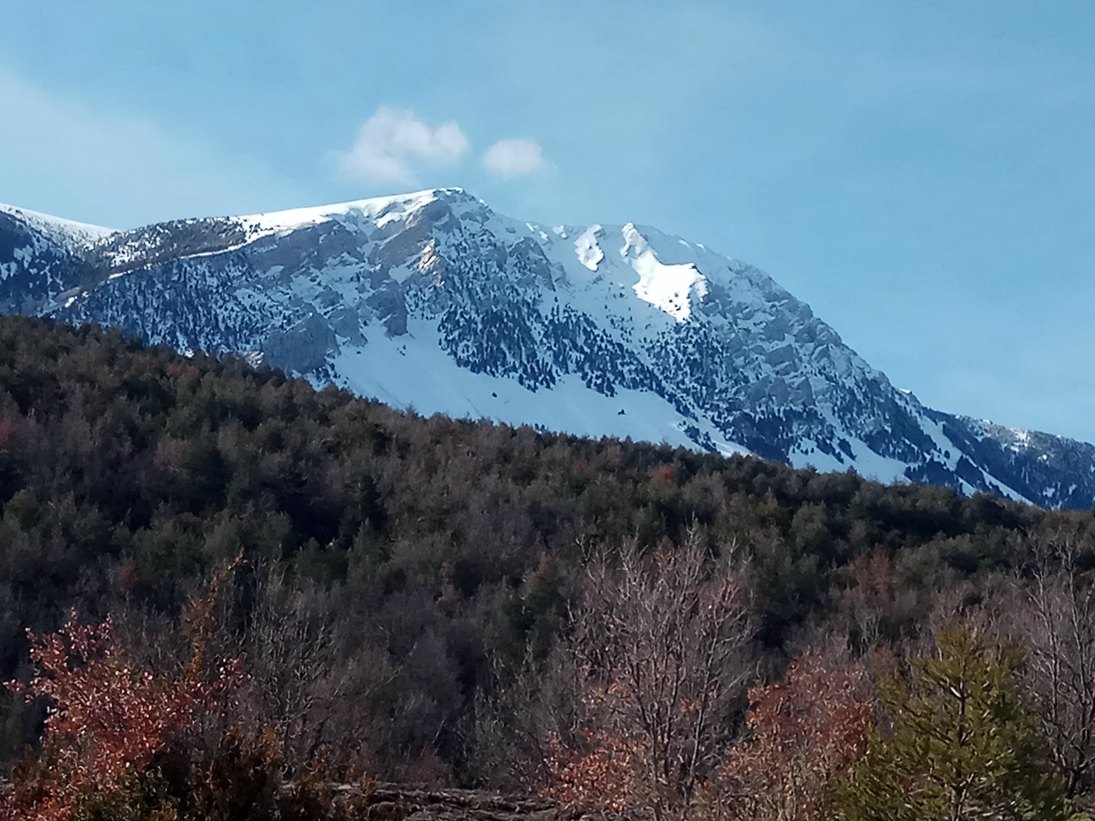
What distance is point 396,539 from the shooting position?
39.5 metres

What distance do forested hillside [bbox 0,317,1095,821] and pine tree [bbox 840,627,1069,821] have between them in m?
12.4

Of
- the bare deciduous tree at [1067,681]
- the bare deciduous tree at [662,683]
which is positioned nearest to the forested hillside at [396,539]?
the bare deciduous tree at [1067,681]

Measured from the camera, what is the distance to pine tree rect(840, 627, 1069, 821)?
19.4 feet

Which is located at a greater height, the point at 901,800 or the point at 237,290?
the point at 237,290

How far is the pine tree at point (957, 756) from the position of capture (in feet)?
19.4

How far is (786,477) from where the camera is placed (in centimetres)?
5291

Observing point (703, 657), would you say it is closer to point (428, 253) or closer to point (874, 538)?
point (874, 538)

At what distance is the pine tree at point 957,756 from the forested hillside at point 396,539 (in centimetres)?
Result: 1242

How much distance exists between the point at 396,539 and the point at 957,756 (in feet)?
113

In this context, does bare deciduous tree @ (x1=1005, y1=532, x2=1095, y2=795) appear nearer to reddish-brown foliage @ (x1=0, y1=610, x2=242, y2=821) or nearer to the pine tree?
the pine tree

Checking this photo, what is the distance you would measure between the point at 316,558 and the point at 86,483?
321 inches

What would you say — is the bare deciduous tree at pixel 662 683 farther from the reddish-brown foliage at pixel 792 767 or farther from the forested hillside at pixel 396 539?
the forested hillside at pixel 396 539

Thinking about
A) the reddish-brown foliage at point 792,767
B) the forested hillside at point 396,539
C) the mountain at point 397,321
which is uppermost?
the mountain at point 397,321

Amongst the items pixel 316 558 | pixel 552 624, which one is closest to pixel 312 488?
pixel 316 558
